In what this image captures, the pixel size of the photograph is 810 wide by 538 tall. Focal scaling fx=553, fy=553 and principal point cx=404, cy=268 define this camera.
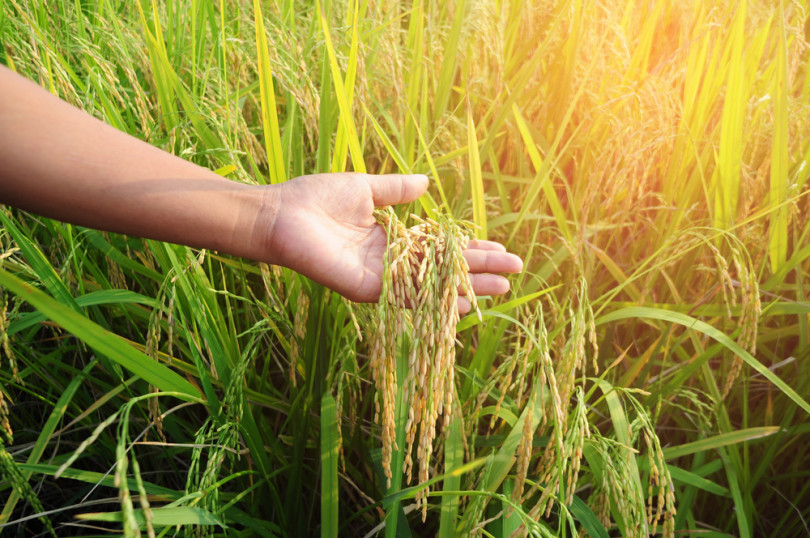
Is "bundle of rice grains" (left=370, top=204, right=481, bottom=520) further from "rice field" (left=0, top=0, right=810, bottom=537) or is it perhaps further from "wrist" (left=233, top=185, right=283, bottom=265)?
"wrist" (left=233, top=185, right=283, bottom=265)

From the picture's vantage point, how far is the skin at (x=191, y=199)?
0.91 m

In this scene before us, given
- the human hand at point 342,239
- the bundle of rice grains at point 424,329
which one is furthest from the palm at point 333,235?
the bundle of rice grains at point 424,329

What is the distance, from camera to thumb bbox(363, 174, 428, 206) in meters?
1.15

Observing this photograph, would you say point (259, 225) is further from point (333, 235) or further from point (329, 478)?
point (329, 478)

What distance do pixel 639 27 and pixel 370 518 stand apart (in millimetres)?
1986

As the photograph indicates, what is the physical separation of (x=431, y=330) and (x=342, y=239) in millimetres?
501

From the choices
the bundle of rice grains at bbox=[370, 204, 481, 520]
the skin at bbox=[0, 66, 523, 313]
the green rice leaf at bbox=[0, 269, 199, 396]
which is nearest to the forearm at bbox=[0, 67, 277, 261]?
the skin at bbox=[0, 66, 523, 313]

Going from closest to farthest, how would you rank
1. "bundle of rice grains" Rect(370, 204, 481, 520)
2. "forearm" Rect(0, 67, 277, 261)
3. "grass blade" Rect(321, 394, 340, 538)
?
"bundle of rice grains" Rect(370, 204, 481, 520) → "forearm" Rect(0, 67, 277, 261) → "grass blade" Rect(321, 394, 340, 538)

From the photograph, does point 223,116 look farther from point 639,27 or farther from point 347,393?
point 639,27

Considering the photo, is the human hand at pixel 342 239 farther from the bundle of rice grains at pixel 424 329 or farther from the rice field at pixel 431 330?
the bundle of rice grains at pixel 424 329

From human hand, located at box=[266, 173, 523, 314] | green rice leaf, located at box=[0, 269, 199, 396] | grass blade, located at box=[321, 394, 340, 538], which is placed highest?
human hand, located at box=[266, 173, 523, 314]

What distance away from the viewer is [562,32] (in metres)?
2.13

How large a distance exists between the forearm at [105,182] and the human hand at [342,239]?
7cm

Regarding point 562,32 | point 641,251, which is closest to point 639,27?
point 562,32
